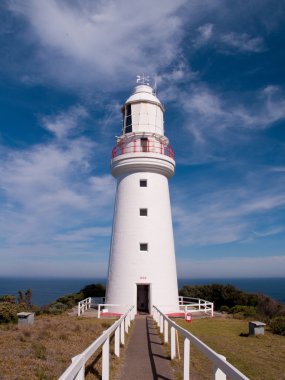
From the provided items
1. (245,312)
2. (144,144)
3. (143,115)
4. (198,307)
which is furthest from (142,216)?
(245,312)

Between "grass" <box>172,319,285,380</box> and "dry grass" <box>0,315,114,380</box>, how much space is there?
8.41ft

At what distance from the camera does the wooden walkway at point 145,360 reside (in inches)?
280

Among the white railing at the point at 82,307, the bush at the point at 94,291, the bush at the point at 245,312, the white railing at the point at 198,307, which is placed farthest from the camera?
the bush at the point at 94,291

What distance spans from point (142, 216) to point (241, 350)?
33.7 ft

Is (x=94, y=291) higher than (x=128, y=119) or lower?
lower

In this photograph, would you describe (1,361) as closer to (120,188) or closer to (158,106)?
(120,188)

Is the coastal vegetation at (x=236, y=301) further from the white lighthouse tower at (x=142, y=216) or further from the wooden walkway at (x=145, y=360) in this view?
the wooden walkway at (x=145, y=360)

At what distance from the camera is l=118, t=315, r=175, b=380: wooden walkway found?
7.11 m

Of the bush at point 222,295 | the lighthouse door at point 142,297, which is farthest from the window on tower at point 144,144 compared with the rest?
the bush at point 222,295

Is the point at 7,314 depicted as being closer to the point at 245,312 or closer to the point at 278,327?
the point at 278,327

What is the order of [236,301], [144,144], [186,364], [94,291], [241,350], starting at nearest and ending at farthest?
[186,364] < [241,350] < [144,144] < [236,301] < [94,291]

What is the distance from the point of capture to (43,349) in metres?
9.03

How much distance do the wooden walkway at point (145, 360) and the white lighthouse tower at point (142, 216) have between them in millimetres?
6061

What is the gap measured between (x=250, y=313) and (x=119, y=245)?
28.4 ft
